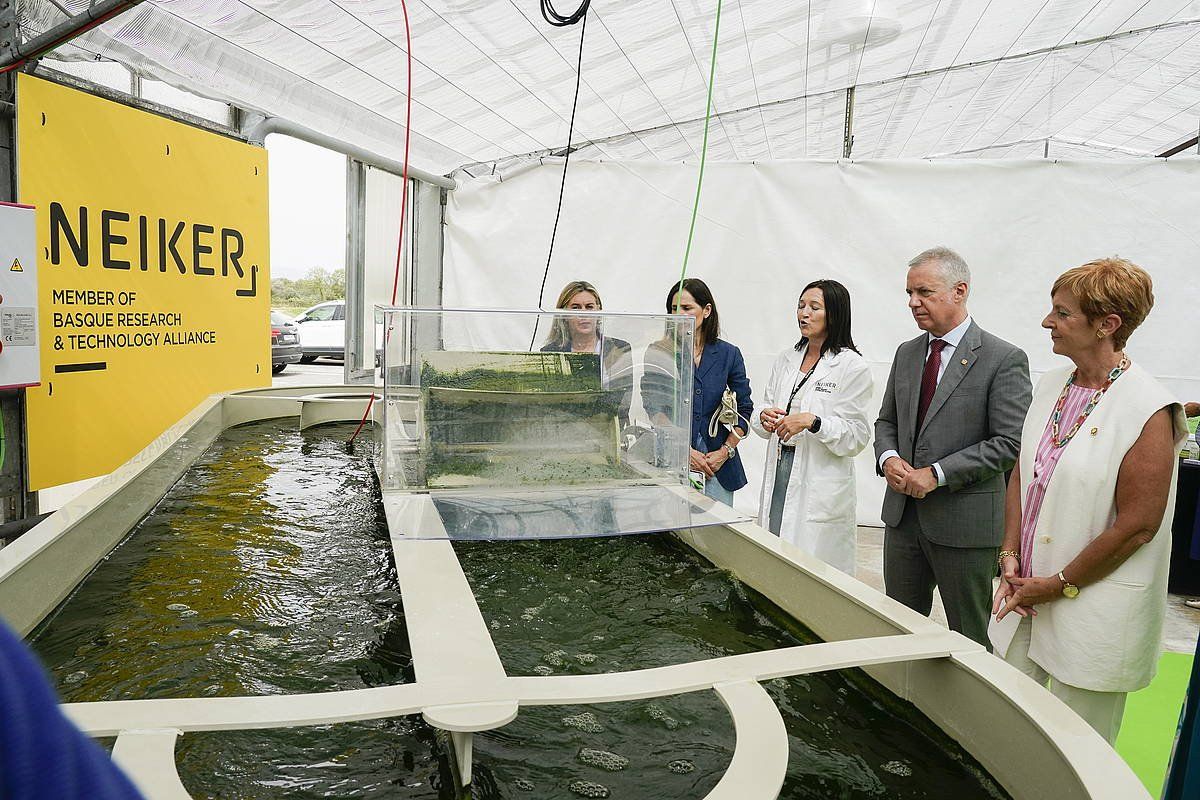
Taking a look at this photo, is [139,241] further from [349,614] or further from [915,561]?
[915,561]

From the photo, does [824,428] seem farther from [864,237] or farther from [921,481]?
[864,237]

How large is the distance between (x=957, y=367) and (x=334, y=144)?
14.3ft

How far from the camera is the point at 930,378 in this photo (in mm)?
2363

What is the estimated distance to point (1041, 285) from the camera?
4746mm

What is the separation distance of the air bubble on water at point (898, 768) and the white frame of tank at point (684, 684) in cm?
12

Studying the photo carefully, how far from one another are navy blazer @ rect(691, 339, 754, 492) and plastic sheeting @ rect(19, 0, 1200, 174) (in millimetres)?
1958

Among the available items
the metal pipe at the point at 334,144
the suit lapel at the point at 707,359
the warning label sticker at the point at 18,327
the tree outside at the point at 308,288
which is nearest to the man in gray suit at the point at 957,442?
the suit lapel at the point at 707,359

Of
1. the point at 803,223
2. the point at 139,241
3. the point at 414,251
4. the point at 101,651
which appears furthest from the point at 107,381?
the point at 803,223

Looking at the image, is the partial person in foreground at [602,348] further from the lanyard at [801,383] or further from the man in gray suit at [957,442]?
the lanyard at [801,383]

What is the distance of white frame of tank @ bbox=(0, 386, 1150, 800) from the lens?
0.97 metres

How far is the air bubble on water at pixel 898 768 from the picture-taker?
45.3 inches

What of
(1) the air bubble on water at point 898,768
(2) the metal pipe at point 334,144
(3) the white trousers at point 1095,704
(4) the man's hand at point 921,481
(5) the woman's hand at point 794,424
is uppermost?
(2) the metal pipe at point 334,144

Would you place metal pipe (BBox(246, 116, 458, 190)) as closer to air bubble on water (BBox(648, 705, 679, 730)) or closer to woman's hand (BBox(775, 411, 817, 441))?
woman's hand (BBox(775, 411, 817, 441))

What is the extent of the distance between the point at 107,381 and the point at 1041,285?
5.12 metres
